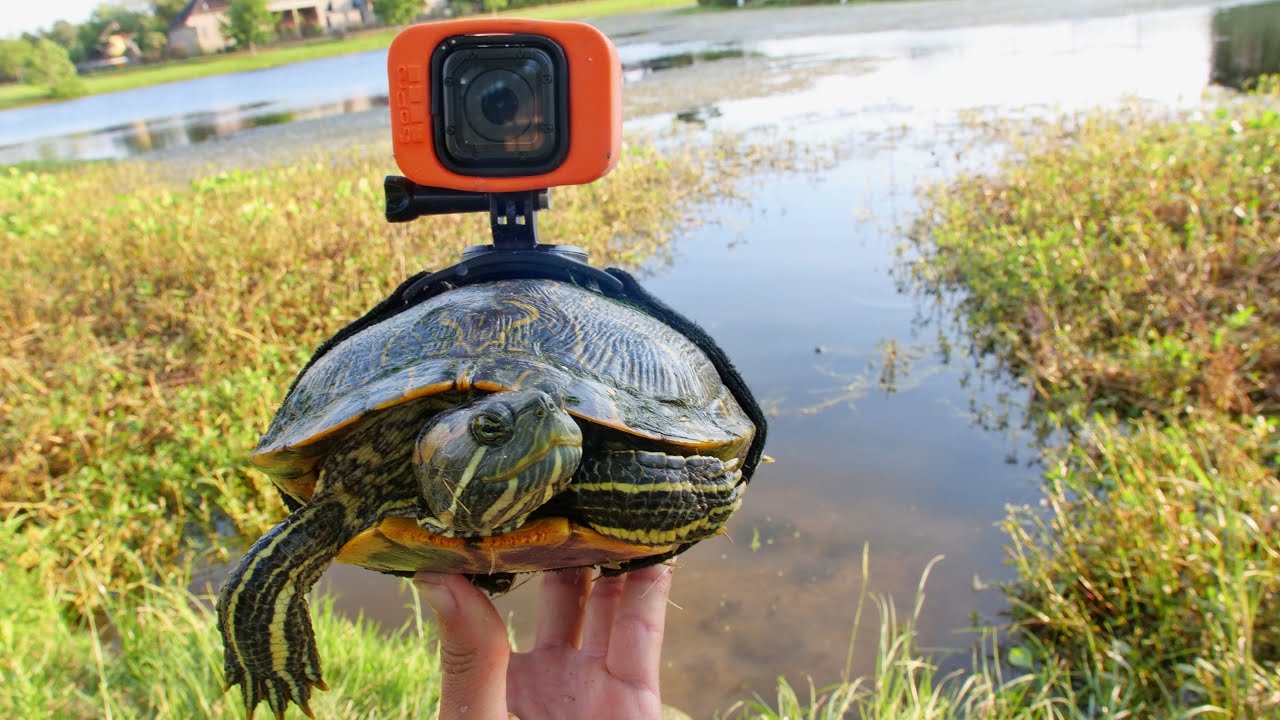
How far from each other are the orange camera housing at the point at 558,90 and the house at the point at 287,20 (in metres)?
38.5

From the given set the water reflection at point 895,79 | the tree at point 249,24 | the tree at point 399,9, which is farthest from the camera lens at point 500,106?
the tree at point 249,24

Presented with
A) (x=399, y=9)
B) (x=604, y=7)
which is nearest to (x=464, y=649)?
(x=399, y=9)

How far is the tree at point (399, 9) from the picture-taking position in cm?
2592

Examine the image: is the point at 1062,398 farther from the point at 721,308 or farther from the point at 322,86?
the point at 322,86

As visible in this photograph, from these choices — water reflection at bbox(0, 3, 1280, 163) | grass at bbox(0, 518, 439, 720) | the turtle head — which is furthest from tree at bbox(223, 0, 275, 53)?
the turtle head

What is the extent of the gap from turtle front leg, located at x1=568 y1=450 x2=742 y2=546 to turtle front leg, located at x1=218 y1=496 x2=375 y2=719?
321 millimetres

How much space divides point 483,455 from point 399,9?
28279 mm

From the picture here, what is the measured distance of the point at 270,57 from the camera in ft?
93.8

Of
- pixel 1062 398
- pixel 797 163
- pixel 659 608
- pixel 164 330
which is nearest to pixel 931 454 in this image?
pixel 1062 398

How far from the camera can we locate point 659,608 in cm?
140

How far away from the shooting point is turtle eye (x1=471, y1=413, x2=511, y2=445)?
3.08 ft

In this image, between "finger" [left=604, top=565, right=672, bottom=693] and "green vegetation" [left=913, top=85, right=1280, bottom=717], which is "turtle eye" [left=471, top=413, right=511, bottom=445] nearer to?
"finger" [left=604, top=565, right=672, bottom=693]

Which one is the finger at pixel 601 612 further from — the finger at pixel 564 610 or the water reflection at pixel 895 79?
the water reflection at pixel 895 79

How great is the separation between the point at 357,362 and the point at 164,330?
3.30m
